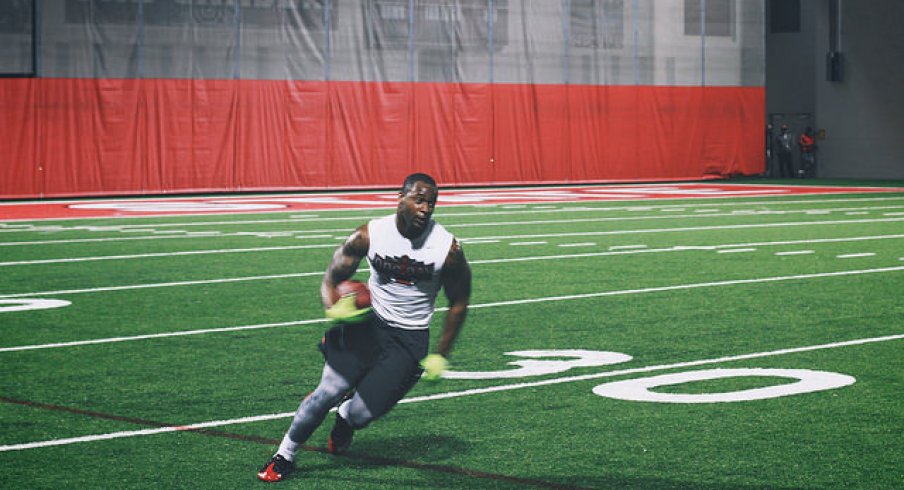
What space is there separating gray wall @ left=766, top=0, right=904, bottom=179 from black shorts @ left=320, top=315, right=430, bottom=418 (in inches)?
1539

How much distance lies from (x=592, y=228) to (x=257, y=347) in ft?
40.6

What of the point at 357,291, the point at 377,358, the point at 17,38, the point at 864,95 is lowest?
the point at 377,358

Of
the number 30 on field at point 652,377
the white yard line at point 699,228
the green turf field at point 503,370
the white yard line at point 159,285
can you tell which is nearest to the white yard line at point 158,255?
the green turf field at point 503,370

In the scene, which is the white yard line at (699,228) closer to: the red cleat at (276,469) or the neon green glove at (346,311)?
the neon green glove at (346,311)

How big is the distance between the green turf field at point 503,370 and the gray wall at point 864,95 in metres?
25.9

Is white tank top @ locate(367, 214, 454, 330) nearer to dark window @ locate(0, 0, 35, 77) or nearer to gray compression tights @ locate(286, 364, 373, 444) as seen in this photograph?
gray compression tights @ locate(286, 364, 373, 444)

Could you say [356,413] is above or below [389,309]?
below

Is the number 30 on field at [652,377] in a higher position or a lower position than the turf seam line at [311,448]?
lower

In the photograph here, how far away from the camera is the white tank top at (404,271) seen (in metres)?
6.61

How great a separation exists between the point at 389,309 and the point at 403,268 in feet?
0.69

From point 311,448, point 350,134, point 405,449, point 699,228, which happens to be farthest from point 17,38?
point 405,449

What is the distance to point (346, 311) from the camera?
250 inches

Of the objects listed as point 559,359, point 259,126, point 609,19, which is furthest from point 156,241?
point 609,19

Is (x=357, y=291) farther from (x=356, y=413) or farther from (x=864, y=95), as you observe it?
(x=864, y=95)
